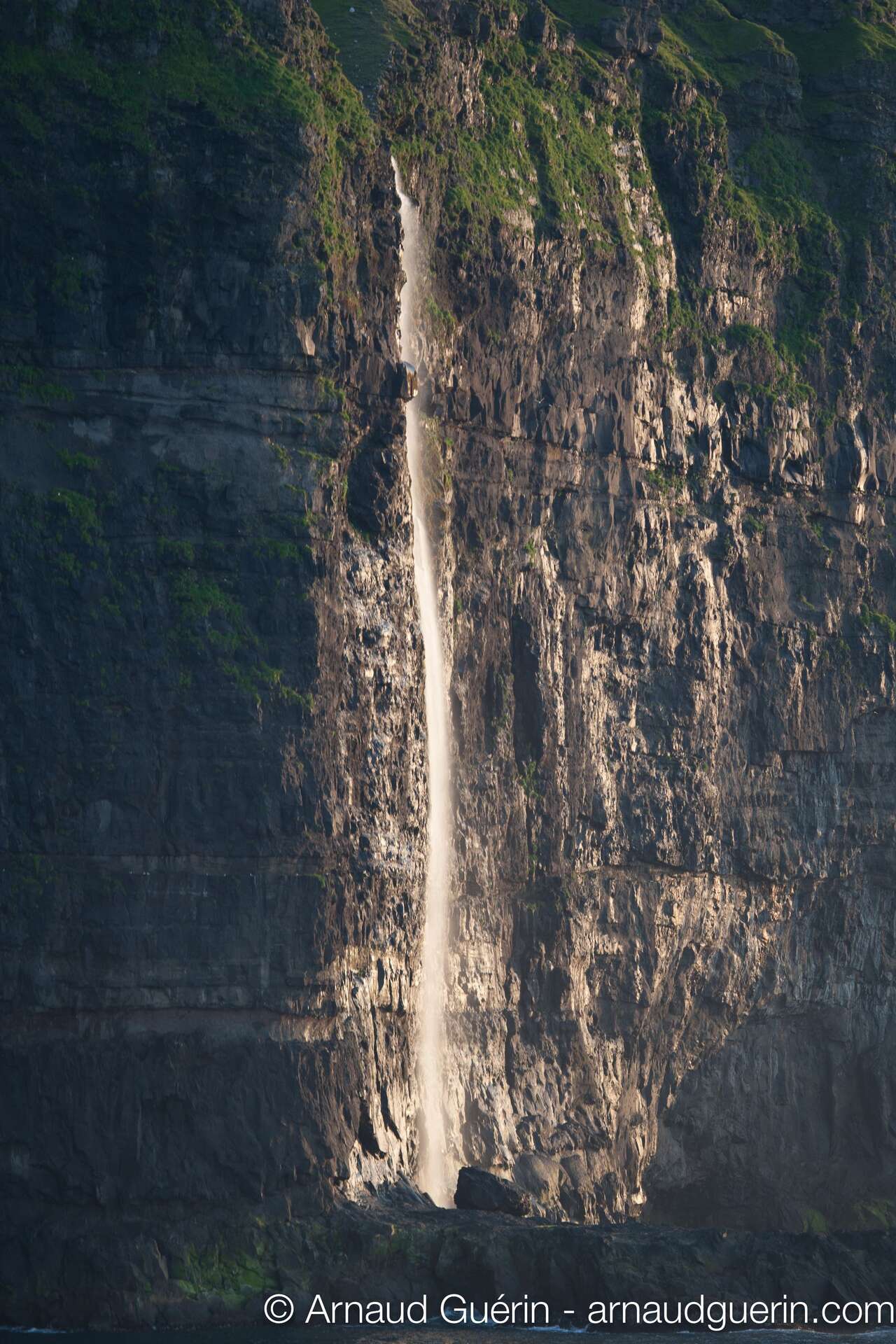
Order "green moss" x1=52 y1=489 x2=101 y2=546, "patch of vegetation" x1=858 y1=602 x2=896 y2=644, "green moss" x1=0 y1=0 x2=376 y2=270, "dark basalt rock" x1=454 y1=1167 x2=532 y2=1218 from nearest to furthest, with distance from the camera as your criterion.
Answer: "green moss" x1=52 y1=489 x2=101 y2=546 < "green moss" x1=0 y1=0 x2=376 y2=270 < "dark basalt rock" x1=454 y1=1167 x2=532 y2=1218 < "patch of vegetation" x1=858 y1=602 x2=896 y2=644

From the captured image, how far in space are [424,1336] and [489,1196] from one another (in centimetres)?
617

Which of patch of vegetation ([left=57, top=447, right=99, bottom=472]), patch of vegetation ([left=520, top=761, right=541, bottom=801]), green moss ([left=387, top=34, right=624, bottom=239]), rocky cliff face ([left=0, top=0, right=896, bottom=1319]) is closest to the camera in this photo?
rocky cliff face ([left=0, top=0, right=896, bottom=1319])

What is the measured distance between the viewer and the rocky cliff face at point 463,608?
233 feet

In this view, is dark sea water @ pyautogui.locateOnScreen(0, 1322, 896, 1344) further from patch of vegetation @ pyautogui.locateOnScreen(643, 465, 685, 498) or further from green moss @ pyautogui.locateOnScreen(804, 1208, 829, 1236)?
patch of vegetation @ pyautogui.locateOnScreen(643, 465, 685, 498)

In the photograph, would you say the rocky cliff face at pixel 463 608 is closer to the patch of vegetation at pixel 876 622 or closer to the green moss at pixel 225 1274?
the patch of vegetation at pixel 876 622

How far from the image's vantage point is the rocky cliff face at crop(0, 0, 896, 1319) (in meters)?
70.9

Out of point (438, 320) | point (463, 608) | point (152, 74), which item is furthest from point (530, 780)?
point (152, 74)

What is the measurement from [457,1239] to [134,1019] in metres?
8.62

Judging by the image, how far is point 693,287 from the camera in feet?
291

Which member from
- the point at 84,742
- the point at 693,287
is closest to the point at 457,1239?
the point at 84,742

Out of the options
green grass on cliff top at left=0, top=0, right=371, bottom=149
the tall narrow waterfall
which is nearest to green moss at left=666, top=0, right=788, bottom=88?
the tall narrow waterfall

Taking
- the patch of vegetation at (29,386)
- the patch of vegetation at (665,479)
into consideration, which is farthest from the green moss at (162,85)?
the patch of vegetation at (665,479)

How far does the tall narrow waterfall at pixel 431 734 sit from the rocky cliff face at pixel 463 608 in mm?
612

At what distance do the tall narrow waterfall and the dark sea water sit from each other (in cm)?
913
